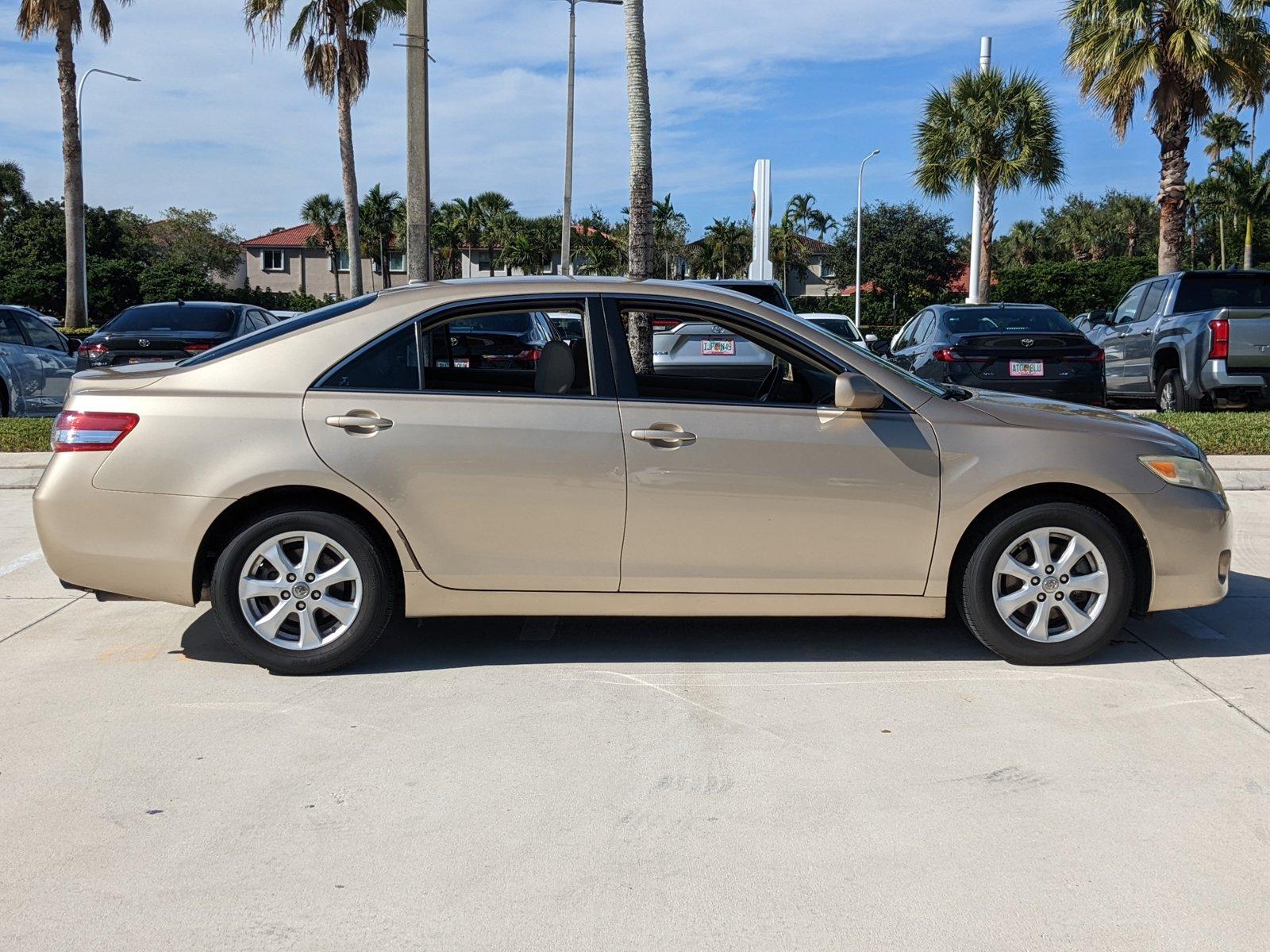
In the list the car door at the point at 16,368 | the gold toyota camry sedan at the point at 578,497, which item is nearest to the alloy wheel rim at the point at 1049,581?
the gold toyota camry sedan at the point at 578,497

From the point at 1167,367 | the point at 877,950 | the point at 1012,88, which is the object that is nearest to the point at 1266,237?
the point at 1012,88

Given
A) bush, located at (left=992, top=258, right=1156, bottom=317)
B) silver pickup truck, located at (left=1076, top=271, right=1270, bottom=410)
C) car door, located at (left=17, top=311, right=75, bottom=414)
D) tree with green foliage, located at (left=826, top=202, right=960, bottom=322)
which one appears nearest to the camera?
silver pickup truck, located at (left=1076, top=271, right=1270, bottom=410)

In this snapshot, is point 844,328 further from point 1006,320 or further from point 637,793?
point 637,793

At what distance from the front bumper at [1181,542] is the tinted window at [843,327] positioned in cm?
1091

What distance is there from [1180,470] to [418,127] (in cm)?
1060

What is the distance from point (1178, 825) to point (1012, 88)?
31.2 m

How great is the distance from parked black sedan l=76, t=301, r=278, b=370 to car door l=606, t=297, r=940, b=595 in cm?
913

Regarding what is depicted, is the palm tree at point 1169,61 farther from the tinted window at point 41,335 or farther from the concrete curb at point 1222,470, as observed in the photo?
the tinted window at point 41,335

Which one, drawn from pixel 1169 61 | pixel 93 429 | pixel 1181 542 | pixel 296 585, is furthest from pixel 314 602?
pixel 1169 61

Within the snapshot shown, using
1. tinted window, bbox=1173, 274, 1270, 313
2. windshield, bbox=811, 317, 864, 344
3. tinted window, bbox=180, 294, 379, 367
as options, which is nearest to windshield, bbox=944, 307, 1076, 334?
tinted window, bbox=1173, 274, 1270, 313

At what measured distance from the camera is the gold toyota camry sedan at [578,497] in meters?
4.98

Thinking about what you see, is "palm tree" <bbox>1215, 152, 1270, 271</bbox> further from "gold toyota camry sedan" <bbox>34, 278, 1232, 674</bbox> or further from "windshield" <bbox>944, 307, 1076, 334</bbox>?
"gold toyota camry sedan" <bbox>34, 278, 1232, 674</bbox>

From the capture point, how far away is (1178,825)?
3.65m

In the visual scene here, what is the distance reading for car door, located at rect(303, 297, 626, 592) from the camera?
4977 mm
